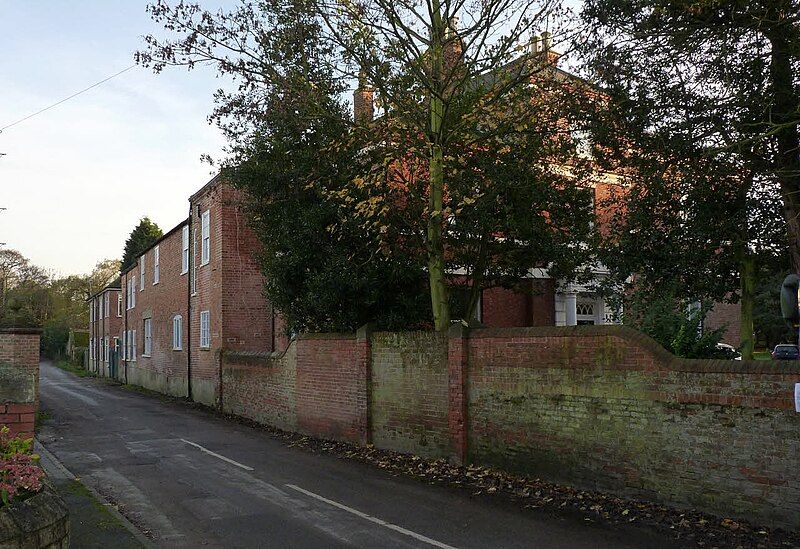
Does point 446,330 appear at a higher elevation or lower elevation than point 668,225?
lower

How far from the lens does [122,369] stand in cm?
4384

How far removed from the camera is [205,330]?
26.6 meters

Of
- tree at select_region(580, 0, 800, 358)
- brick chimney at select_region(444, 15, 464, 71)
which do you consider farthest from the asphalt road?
brick chimney at select_region(444, 15, 464, 71)

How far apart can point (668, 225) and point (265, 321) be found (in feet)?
52.4

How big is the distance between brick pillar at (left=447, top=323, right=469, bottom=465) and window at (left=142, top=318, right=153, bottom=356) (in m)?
27.3

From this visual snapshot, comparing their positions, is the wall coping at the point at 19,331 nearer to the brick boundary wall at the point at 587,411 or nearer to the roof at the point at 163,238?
the brick boundary wall at the point at 587,411

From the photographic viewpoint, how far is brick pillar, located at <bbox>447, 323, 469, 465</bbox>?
474 inches

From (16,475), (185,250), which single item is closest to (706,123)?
(16,475)

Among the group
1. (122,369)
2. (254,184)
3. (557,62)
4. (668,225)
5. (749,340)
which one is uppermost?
(557,62)

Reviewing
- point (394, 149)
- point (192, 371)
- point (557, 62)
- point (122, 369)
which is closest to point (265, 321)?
point (192, 371)

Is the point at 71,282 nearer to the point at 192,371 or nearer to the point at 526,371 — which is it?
the point at 192,371

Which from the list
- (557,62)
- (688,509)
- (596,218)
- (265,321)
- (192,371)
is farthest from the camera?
(192,371)

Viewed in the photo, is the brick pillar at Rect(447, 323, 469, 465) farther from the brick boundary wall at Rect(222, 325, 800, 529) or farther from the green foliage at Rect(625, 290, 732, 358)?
the green foliage at Rect(625, 290, 732, 358)

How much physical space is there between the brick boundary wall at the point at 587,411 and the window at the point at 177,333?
631 inches
